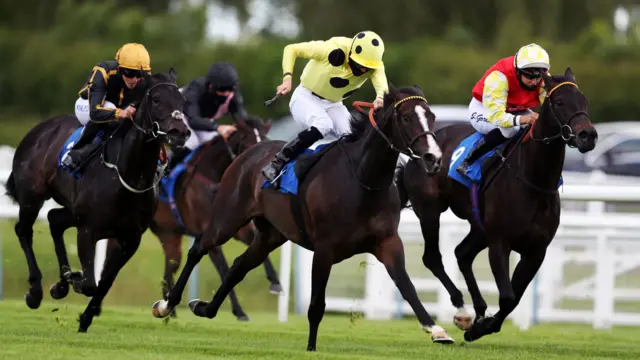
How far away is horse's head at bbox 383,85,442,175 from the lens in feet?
23.9

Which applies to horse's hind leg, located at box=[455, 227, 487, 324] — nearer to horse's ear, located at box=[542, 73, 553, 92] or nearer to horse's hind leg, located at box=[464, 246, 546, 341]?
horse's hind leg, located at box=[464, 246, 546, 341]

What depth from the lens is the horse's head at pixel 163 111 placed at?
799cm

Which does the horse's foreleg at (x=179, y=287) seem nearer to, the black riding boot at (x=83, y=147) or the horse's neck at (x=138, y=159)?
the horse's neck at (x=138, y=159)

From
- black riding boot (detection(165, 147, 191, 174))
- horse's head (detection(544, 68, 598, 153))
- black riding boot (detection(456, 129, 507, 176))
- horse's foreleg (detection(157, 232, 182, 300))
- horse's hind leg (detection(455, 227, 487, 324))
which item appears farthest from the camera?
black riding boot (detection(165, 147, 191, 174))

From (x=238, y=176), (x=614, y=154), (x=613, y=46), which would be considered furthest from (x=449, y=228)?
(x=613, y=46)

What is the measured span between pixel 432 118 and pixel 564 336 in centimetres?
299

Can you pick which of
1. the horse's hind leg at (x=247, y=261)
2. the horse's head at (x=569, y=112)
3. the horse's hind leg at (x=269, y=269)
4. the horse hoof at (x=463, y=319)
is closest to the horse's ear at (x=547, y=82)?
the horse's head at (x=569, y=112)

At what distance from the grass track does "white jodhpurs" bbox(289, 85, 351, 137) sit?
130 cm

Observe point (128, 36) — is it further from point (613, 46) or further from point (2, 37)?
point (613, 46)

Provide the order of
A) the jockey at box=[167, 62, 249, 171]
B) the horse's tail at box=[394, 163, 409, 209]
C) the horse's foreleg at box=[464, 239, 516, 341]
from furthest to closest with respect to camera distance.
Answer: the jockey at box=[167, 62, 249, 171] < the horse's tail at box=[394, 163, 409, 209] < the horse's foreleg at box=[464, 239, 516, 341]

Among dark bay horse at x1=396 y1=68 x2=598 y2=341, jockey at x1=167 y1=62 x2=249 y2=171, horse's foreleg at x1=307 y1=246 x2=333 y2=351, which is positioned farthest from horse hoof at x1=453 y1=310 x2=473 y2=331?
jockey at x1=167 y1=62 x2=249 y2=171

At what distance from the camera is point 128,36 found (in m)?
27.4

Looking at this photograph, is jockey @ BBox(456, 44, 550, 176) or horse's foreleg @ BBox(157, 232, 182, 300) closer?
jockey @ BBox(456, 44, 550, 176)

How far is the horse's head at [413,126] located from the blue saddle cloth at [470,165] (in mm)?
1114
